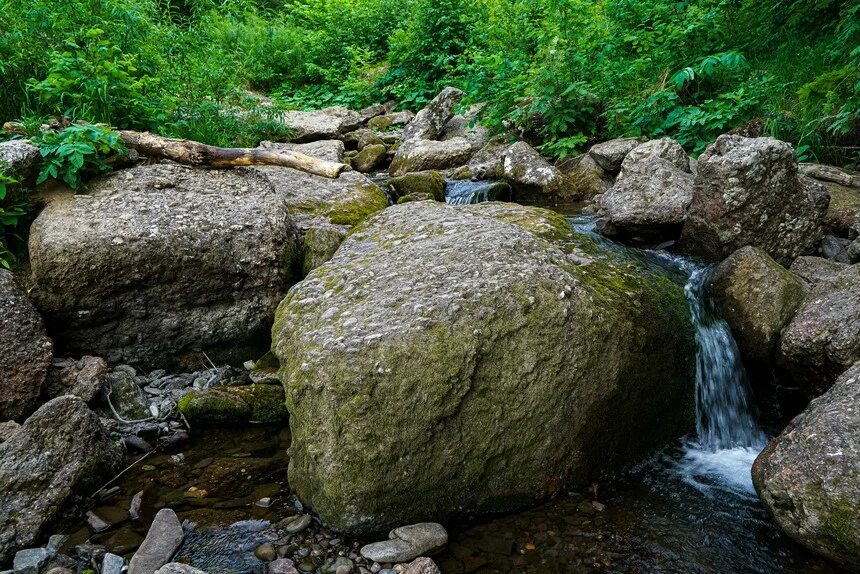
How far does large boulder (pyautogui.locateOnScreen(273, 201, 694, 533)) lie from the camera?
10.2 feet

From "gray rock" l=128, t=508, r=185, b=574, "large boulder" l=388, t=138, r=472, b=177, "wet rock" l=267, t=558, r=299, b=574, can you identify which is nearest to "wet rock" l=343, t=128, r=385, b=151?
"large boulder" l=388, t=138, r=472, b=177

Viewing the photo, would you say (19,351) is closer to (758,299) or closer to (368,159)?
(758,299)

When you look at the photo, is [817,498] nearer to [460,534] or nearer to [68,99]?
[460,534]

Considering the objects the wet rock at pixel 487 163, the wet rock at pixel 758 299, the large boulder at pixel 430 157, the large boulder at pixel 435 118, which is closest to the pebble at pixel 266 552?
the wet rock at pixel 758 299

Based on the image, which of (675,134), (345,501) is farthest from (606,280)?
(675,134)

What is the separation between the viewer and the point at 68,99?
6.05 meters

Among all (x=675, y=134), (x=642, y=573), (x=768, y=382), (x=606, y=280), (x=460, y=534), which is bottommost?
(x=460, y=534)

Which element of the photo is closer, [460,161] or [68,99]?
[68,99]

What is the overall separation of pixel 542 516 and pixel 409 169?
8341 mm

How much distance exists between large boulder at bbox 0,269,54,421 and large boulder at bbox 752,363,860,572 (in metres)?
5.09

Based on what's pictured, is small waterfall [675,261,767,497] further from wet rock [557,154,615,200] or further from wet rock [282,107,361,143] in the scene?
wet rock [282,107,361,143]

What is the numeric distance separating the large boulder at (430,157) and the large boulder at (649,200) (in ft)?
15.4

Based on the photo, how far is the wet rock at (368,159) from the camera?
11.8m

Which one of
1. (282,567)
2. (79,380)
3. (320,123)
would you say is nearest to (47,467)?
(79,380)
